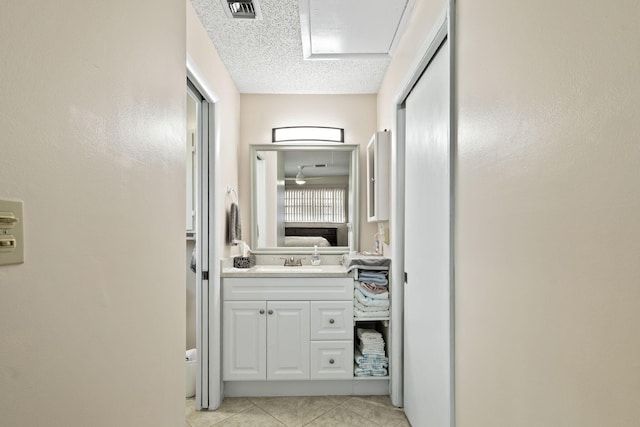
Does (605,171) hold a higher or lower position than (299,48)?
lower

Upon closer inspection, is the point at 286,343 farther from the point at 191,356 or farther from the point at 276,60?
the point at 276,60

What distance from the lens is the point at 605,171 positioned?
0.74m

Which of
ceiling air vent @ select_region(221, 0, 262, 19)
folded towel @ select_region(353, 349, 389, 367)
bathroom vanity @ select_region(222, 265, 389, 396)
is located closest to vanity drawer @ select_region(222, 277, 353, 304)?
bathroom vanity @ select_region(222, 265, 389, 396)

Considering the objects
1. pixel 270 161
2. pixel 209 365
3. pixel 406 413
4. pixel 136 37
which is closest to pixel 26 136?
pixel 136 37

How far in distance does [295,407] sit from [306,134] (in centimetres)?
214

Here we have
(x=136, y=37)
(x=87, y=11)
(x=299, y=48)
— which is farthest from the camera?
(x=299, y=48)

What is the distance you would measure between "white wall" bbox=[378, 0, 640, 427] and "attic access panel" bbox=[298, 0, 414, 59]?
78cm

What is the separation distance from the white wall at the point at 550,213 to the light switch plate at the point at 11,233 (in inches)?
40.7

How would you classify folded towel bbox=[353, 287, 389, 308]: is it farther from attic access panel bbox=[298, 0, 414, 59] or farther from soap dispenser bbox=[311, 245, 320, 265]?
attic access panel bbox=[298, 0, 414, 59]

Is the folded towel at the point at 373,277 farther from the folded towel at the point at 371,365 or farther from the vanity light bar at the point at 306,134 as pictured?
the vanity light bar at the point at 306,134

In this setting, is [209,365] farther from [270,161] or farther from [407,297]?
[270,161]

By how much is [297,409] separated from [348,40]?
241cm

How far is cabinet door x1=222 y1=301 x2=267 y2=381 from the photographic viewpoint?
2902 millimetres

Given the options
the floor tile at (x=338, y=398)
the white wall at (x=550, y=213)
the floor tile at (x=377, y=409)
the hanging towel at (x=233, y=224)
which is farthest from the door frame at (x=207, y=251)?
the white wall at (x=550, y=213)
